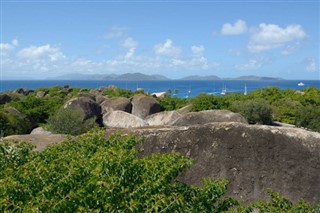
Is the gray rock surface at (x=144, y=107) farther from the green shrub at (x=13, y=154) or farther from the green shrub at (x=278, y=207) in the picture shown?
the green shrub at (x=278, y=207)

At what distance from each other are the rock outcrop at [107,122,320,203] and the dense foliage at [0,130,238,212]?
4.42m

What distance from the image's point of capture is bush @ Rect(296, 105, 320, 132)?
3008cm

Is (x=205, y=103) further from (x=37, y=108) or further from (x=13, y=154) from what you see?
(x=13, y=154)

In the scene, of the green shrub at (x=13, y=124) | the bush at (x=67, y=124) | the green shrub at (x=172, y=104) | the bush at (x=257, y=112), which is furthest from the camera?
the green shrub at (x=172, y=104)

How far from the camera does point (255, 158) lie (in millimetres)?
10812

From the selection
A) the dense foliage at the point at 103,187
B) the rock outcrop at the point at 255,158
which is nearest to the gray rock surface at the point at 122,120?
the rock outcrop at the point at 255,158

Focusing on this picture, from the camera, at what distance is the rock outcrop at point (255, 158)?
10633 mm

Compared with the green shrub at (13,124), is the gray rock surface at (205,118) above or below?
above

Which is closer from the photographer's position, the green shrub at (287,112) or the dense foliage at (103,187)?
the dense foliage at (103,187)

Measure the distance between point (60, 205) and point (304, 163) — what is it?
782cm

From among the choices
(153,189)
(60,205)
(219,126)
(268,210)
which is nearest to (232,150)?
(219,126)

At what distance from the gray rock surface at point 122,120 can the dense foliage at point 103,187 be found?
23.9 metres

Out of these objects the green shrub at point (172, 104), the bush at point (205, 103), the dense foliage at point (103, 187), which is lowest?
the green shrub at point (172, 104)

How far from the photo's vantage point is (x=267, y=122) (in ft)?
109
